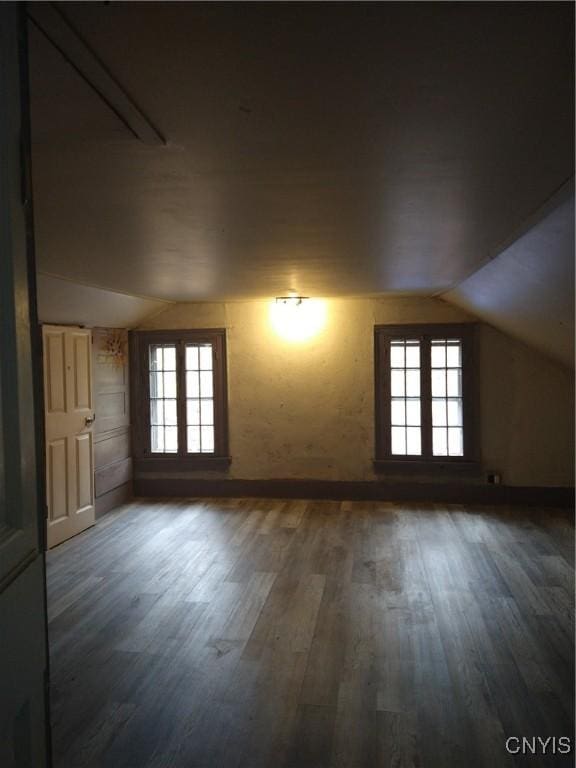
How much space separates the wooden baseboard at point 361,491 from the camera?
Result: 21.2 feet

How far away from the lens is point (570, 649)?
129 inches

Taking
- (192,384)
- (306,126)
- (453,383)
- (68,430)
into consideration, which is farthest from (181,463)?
(306,126)

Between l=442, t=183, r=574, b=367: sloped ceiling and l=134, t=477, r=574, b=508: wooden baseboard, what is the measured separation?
5.66 ft

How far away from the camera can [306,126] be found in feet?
5.51

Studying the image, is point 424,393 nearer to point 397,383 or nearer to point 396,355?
point 397,383

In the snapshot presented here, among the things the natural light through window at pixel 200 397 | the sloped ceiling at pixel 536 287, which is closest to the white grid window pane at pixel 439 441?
the sloped ceiling at pixel 536 287

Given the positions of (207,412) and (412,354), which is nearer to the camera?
(412,354)

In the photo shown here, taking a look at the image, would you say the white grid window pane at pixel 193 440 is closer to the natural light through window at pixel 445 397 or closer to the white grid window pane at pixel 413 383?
the white grid window pane at pixel 413 383

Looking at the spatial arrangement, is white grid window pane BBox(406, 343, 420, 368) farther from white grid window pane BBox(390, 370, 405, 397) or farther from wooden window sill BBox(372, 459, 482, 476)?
wooden window sill BBox(372, 459, 482, 476)

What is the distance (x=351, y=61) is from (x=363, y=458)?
5.85 metres

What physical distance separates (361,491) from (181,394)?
2.54 meters

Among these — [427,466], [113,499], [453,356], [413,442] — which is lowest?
[113,499]

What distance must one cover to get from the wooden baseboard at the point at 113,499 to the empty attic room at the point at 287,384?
0.15 feet

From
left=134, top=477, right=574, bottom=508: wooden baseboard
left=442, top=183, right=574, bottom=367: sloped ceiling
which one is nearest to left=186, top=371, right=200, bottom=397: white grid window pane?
left=134, top=477, right=574, bottom=508: wooden baseboard
